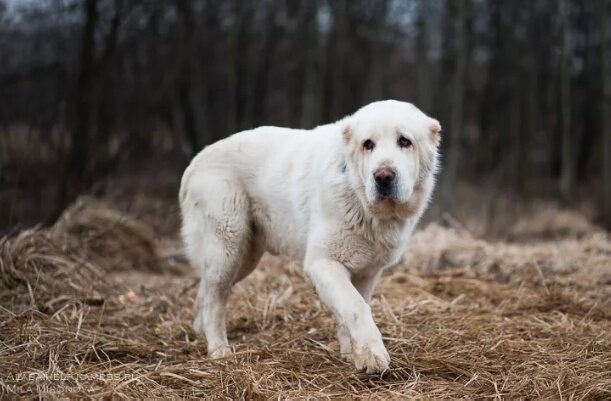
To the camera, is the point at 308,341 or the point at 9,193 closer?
the point at 308,341

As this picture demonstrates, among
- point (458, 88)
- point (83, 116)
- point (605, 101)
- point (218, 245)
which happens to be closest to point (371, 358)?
point (218, 245)

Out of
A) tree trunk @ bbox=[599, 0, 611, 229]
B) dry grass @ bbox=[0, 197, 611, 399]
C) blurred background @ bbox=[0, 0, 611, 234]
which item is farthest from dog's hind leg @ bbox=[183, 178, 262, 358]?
tree trunk @ bbox=[599, 0, 611, 229]

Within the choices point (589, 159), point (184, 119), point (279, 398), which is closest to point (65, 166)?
point (279, 398)

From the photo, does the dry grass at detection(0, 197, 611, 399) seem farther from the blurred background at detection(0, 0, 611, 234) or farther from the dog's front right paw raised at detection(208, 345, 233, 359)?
the blurred background at detection(0, 0, 611, 234)

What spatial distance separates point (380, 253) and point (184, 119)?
39.5 ft

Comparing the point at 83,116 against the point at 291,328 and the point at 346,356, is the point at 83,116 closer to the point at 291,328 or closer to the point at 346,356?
the point at 291,328

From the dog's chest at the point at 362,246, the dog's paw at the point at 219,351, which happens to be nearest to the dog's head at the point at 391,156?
the dog's chest at the point at 362,246

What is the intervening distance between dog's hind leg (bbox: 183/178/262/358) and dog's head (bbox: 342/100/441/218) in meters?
1.01

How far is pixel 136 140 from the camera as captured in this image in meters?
11.4

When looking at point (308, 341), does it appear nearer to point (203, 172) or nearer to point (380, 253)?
point (380, 253)

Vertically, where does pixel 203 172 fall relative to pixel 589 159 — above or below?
above

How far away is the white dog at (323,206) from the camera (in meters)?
4.10

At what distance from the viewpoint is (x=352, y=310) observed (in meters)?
3.95

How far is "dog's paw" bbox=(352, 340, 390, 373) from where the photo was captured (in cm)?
382
